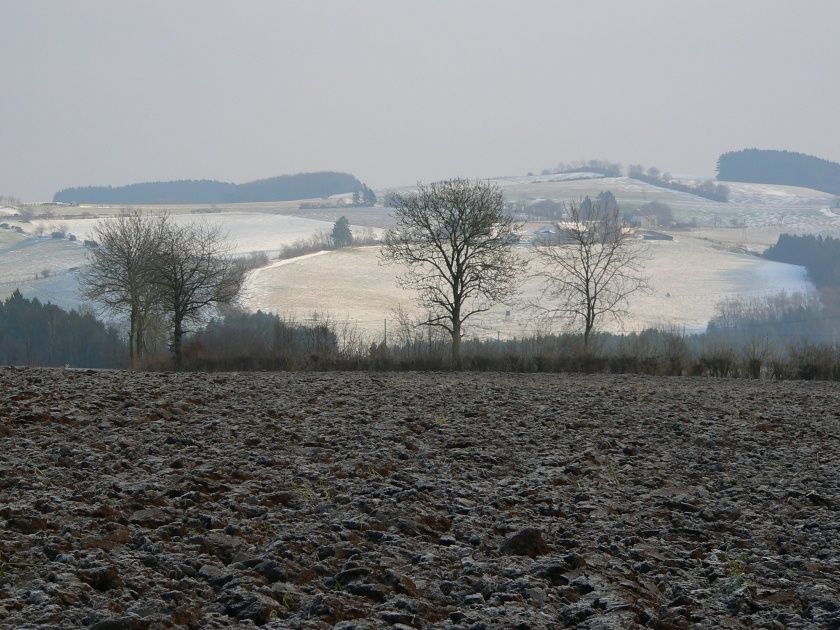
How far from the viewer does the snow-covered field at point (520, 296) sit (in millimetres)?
96312

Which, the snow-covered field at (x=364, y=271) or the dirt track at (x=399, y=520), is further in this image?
the snow-covered field at (x=364, y=271)

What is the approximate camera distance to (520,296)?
108m

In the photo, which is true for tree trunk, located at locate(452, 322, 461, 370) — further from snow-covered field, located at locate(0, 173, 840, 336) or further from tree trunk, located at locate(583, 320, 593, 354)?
snow-covered field, located at locate(0, 173, 840, 336)

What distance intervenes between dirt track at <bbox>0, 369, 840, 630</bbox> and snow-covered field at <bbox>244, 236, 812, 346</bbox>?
227 ft

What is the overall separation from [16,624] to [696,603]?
446cm

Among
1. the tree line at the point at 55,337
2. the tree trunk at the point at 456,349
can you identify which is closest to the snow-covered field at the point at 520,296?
the tree line at the point at 55,337

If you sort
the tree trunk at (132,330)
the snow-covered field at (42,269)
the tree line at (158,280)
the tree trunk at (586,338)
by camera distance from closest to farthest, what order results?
the tree trunk at (586,338) < the tree line at (158,280) < the tree trunk at (132,330) < the snow-covered field at (42,269)

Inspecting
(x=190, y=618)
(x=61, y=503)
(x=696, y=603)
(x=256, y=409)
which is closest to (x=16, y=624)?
(x=190, y=618)

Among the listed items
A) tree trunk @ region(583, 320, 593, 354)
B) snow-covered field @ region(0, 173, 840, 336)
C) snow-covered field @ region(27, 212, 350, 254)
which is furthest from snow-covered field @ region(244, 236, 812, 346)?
tree trunk @ region(583, 320, 593, 354)

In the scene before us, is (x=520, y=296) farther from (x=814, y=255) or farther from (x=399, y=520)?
(x=399, y=520)

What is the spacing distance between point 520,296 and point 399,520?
10032cm

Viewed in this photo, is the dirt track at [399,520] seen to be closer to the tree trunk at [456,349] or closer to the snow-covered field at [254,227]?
the tree trunk at [456,349]

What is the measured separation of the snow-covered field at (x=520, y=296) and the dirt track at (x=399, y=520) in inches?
2729

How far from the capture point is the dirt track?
21.4ft
